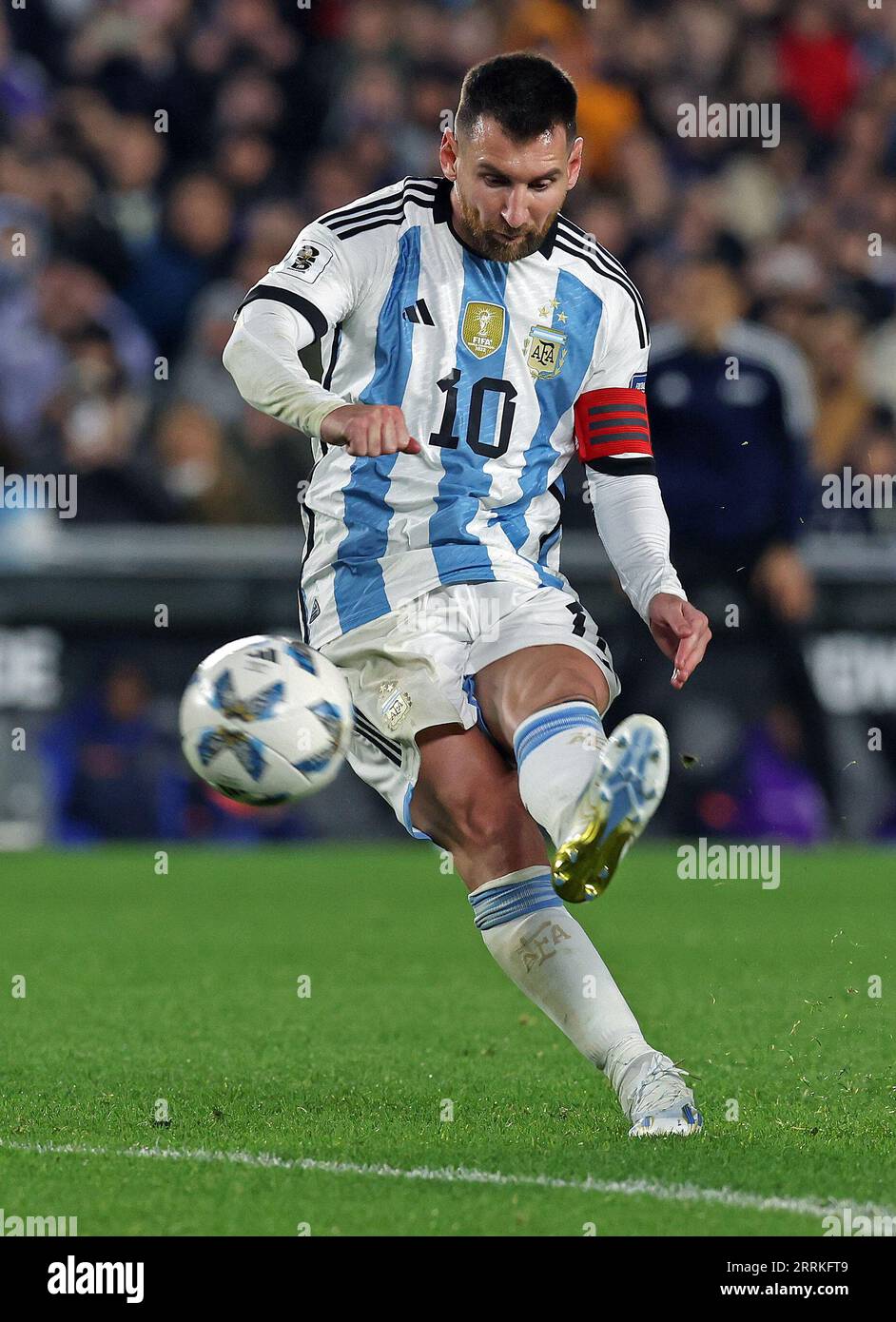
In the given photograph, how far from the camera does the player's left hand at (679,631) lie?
4.10 meters

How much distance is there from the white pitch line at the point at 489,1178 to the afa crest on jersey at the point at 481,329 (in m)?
1.77

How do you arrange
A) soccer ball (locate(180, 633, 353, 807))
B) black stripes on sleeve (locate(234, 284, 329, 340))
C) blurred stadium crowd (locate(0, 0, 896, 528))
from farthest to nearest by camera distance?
blurred stadium crowd (locate(0, 0, 896, 528))
black stripes on sleeve (locate(234, 284, 329, 340))
soccer ball (locate(180, 633, 353, 807))

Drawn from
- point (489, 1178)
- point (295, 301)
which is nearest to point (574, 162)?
point (295, 301)

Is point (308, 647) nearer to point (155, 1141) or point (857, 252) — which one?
point (155, 1141)

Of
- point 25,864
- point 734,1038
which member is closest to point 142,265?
point 25,864

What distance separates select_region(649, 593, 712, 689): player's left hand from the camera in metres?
4.10

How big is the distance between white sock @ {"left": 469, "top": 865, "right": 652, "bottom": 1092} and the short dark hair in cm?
153

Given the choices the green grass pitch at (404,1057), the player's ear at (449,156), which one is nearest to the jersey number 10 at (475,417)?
the player's ear at (449,156)

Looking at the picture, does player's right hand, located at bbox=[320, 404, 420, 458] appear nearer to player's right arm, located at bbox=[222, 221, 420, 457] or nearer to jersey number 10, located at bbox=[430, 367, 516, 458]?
player's right arm, located at bbox=[222, 221, 420, 457]

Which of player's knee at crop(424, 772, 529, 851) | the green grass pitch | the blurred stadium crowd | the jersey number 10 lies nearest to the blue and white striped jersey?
the jersey number 10

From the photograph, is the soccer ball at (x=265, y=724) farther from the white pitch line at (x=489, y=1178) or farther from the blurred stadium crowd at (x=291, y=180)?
the blurred stadium crowd at (x=291, y=180)

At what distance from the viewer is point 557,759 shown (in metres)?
3.72

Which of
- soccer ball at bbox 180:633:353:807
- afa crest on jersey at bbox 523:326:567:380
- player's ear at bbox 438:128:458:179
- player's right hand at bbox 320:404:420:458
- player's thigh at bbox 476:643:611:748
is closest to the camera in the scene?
player's right hand at bbox 320:404:420:458
